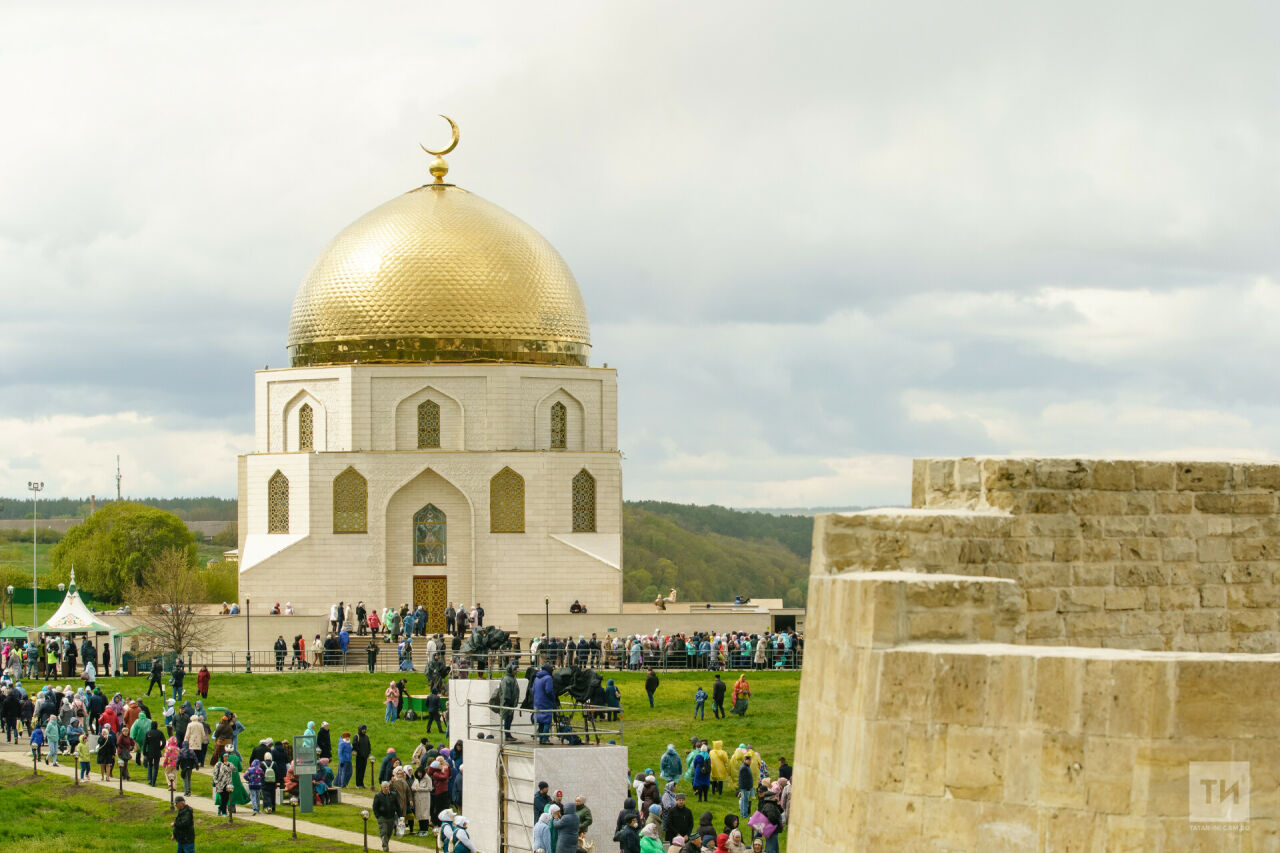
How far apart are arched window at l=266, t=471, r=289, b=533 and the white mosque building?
44 mm

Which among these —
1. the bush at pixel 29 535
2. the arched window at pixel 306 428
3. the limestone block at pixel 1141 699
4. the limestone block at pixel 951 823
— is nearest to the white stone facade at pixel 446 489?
the arched window at pixel 306 428

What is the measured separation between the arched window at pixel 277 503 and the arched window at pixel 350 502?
1.47 m

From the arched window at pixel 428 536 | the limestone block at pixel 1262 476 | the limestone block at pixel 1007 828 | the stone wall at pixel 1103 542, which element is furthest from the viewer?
the arched window at pixel 428 536

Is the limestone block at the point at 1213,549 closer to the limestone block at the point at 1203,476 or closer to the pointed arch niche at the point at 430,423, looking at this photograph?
the limestone block at the point at 1203,476

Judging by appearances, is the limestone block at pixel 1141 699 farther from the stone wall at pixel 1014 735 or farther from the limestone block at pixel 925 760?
the limestone block at pixel 925 760

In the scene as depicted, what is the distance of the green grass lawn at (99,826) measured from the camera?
715 inches

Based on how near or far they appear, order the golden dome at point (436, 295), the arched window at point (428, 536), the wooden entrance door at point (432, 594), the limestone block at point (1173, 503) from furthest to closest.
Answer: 1. the golden dome at point (436, 295)
2. the arched window at point (428, 536)
3. the wooden entrance door at point (432, 594)
4. the limestone block at point (1173, 503)

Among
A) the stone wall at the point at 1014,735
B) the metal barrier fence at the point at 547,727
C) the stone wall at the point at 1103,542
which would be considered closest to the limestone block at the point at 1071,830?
the stone wall at the point at 1014,735

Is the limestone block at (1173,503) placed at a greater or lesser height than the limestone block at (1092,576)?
greater

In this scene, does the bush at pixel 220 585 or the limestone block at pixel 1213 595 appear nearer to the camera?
the limestone block at pixel 1213 595

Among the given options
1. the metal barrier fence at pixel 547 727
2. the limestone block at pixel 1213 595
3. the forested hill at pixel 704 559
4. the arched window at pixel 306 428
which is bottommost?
the forested hill at pixel 704 559

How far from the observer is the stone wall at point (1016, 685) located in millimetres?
5133

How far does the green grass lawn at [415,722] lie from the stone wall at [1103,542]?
11423 mm

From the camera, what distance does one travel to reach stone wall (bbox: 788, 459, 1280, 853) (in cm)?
513
